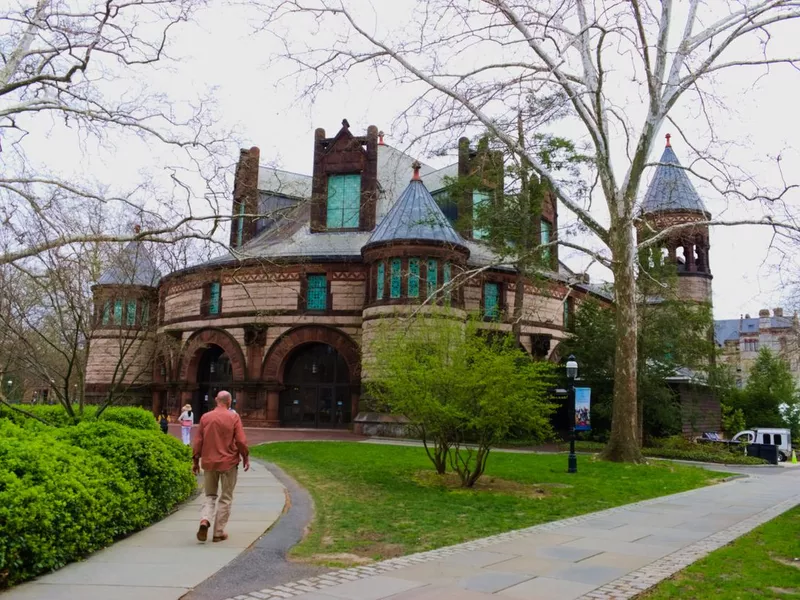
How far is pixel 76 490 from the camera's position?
7.47m

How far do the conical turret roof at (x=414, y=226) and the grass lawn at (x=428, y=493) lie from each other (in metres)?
11.4

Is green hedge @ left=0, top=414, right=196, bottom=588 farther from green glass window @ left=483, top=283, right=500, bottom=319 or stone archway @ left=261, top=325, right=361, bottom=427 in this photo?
green glass window @ left=483, top=283, right=500, bottom=319

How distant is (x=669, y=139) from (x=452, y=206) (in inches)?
738

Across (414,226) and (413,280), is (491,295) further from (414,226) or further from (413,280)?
(414,226)

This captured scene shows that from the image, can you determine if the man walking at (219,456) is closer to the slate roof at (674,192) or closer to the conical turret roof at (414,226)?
the conical turret roof at (414,226)

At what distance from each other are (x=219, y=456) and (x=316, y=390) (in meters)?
26.6

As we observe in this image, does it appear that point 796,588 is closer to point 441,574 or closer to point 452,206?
point 441,574

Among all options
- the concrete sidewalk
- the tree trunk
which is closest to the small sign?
the tree trunk

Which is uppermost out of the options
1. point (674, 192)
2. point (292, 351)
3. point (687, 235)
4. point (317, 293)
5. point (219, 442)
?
point (674, 192)

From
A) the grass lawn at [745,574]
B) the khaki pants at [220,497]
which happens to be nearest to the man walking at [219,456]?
the khaki pants at [220,497]

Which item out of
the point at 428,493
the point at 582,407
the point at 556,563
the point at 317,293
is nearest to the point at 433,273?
the point at 317,293

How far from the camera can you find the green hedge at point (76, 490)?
6.37m

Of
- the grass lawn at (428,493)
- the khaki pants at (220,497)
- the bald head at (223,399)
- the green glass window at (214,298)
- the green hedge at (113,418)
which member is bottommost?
the grass lawn at (428,493)

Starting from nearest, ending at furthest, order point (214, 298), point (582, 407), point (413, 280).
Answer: point (582, 407), point (413, 280), point (214, 298)
